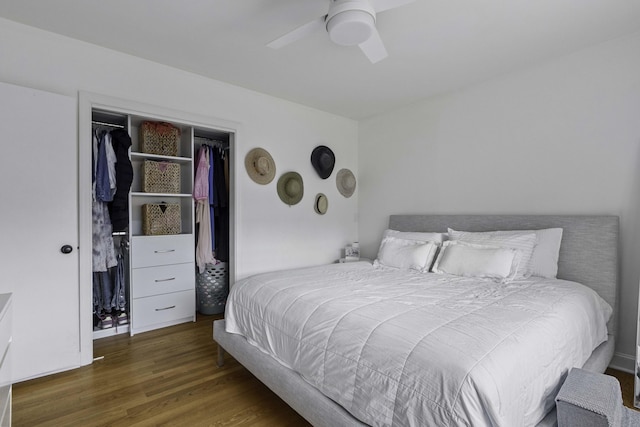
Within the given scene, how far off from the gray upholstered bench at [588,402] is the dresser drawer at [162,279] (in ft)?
9.99

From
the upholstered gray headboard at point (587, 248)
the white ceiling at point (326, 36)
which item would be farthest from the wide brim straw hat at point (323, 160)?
the upholstered gray headboard at point (587, 248)

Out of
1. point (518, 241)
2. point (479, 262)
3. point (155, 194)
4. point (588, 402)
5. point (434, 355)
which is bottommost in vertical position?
point (588, 402)

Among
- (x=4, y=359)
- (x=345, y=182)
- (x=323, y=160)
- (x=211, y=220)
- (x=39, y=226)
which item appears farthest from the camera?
(x=345, y=182)

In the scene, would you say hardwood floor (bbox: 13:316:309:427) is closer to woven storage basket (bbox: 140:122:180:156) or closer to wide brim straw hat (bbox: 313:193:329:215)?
woven storage basket (bbox: 140:122:180:156)

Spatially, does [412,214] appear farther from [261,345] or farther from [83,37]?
[83,37]

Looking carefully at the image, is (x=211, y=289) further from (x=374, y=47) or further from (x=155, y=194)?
(x=374, y=47)

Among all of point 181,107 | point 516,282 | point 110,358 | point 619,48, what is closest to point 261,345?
point 110,358

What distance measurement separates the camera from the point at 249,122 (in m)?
3.35

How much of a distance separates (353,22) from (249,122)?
1927 millimetres

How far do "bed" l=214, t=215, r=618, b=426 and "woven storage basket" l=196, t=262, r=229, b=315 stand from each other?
4.10 feet

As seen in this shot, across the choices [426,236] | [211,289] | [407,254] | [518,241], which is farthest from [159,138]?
[518,241]

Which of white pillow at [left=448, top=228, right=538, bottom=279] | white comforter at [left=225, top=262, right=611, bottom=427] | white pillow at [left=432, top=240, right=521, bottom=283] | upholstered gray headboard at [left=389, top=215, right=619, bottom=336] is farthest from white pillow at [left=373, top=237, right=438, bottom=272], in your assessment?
upholstered gray headboard at [left=389, top=215, right=619, bottom=336]

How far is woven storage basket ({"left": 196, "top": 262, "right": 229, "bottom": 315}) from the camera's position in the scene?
346 cm

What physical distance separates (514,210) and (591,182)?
579mm
